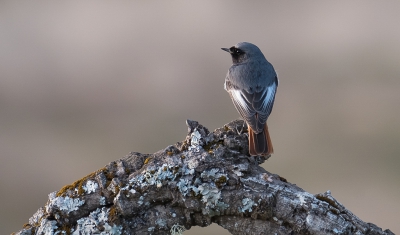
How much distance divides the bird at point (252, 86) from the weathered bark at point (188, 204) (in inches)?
68.8

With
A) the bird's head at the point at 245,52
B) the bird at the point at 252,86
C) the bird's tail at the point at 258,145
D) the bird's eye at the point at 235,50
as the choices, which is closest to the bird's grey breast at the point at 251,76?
the bird at the point at 252,86

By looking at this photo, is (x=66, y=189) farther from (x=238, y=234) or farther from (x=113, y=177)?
(x=238, y=234)

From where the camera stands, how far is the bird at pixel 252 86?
6711 millimetres

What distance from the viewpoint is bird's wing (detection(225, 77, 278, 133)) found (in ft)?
21.6

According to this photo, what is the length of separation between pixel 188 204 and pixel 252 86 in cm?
360

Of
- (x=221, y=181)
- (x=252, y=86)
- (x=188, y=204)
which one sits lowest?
(x=188, y=204)

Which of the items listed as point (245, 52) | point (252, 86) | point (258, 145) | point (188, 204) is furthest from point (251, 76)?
point (188, 204)

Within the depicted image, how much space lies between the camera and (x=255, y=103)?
727cm

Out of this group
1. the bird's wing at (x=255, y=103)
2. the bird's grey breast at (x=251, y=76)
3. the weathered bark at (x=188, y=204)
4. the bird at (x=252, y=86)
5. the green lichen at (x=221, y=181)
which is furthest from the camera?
the bird's grey breast at (x=251, y=76)

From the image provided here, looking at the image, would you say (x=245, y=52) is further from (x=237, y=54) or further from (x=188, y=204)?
(x=188, y=204)

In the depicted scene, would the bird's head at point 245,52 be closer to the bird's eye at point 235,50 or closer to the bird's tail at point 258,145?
the bird's eye at point 235,50

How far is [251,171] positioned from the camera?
14.9 feet

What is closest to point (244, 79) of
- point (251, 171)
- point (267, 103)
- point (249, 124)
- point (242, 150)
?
point (267, 103)

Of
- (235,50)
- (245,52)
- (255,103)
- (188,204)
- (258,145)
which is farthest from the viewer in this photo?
(235,50)
